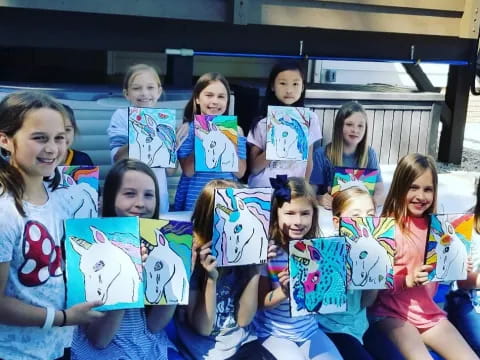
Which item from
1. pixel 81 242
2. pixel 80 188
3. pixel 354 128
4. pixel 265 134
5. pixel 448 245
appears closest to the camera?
pixel 81 242

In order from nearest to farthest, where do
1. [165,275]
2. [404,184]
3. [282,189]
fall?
1. [165,275]
2. [282,189]
3. [404,184]

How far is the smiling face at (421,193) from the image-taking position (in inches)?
96.5

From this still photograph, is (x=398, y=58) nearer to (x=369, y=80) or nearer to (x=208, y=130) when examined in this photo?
(x=369, y=80)

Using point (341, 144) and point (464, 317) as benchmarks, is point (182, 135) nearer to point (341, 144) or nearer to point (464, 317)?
point (341, 144)

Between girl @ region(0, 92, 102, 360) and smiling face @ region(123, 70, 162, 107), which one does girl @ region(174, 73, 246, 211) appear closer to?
smiling face @ region(123, 70, 162, 107)

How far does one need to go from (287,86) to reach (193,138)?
2.04 feet

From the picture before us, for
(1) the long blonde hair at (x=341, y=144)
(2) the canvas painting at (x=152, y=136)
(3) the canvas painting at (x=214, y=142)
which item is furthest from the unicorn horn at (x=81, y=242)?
(1) the long blonde hair at (x=341, y=144)

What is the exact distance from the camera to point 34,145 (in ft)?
5.50

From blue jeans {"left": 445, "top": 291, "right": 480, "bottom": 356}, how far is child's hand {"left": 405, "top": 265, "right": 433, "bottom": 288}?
0.41 m

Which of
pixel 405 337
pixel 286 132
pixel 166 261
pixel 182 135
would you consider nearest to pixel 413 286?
pixel 405 337

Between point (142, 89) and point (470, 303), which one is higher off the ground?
point (142, 89)

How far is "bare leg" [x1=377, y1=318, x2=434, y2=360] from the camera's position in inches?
90.9

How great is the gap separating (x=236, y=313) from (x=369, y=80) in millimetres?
7213

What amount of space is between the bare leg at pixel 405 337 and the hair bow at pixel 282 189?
64 cm
